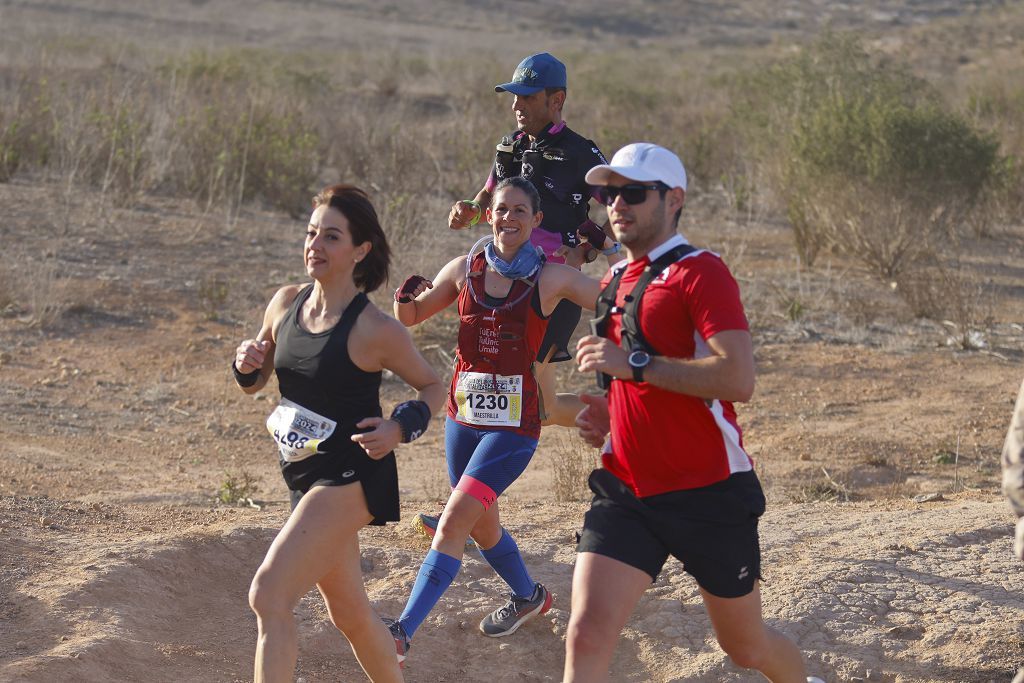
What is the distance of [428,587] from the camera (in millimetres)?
4734

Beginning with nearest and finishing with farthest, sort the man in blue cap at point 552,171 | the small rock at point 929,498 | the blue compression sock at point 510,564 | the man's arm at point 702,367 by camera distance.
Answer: the man's arm at point 702,367
the blue compression sock at point 510,564
the man in blue cap at point 552,171
the small rock at point 929,498

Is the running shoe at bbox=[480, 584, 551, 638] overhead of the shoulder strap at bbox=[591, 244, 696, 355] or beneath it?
beneath

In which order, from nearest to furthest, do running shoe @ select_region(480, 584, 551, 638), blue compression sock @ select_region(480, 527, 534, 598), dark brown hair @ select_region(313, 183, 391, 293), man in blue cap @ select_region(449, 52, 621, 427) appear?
dark brown hair @ select_region(313, 183, 391, 293)
blue compression sock @ select_region(480, 527, 534, 598)
running shoe @ select_region(480, 584, 551, 638)
man in blue cap @ select_region(449, 52, 621, 427)

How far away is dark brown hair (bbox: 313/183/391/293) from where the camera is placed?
164 inches

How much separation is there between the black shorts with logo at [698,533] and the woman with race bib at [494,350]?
1149mm

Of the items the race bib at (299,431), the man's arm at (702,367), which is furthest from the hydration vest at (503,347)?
the man's arm at (702,367)

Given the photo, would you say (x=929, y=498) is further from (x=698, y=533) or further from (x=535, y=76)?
(x=698, y=533)

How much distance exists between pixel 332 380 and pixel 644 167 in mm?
1135

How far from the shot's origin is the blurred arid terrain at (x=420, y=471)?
530 centimetres

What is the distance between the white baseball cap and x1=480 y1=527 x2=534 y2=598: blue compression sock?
76.0 inches

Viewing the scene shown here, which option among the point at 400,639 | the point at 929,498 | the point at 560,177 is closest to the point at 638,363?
the point at 400,639

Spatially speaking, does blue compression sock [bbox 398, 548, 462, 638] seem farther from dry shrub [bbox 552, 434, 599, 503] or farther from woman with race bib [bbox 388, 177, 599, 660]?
dry shrub [bbox 552, 434, 599, 503]

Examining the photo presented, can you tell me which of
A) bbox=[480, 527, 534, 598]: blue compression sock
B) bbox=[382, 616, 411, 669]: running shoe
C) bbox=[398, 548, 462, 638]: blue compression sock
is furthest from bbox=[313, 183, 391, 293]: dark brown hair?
bbox=[480, 527, 534, 598]: blue compression sock

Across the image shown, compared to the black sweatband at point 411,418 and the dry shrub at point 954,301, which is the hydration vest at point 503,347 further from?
the dry shrub at point 954,301
